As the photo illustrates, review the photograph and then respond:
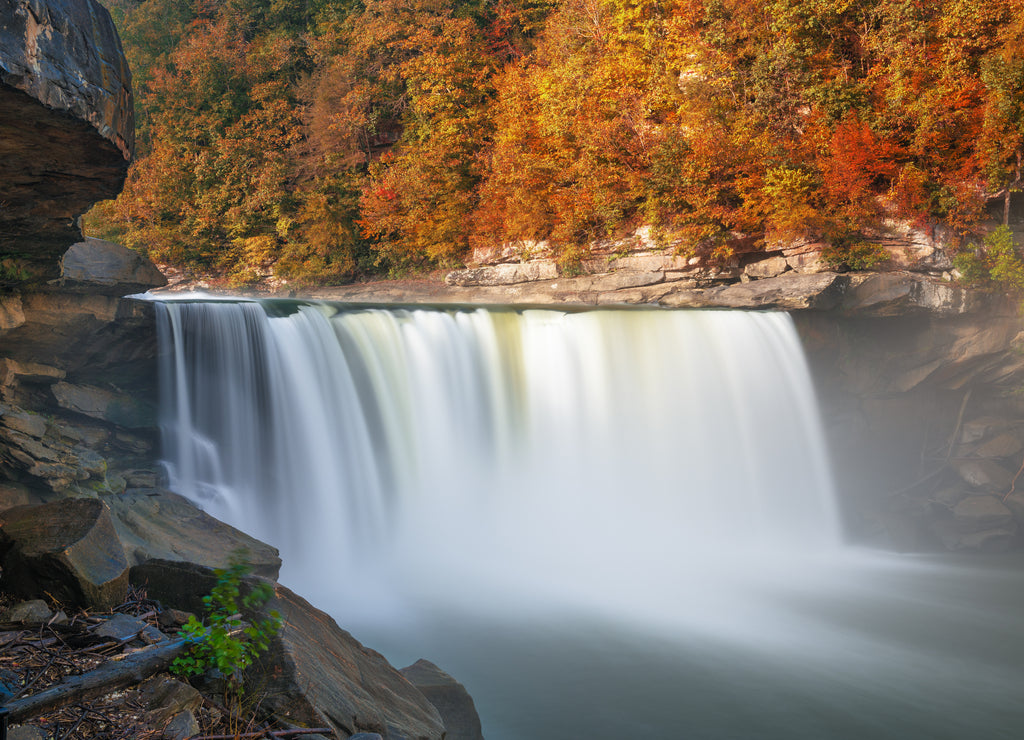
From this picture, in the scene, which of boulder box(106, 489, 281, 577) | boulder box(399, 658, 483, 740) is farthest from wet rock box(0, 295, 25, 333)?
boulder box(399, 658, 483, 740)

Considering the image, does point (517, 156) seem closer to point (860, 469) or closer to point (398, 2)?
point (398, 2)

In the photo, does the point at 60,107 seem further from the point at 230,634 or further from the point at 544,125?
the point at 544,125

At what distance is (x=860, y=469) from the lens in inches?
598

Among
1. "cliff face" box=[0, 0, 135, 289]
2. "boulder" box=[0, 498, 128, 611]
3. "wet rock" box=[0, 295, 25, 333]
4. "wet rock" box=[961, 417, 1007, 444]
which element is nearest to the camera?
"cliff face" box=[0, 0, 135, 289]

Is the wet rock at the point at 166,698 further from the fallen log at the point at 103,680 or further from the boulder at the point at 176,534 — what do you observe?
the boulder at the point at 176,534

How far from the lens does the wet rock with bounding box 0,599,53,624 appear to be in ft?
10.2

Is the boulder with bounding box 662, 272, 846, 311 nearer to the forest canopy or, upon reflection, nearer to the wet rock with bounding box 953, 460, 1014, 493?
the forest canopy

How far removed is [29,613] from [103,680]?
32.5 inches

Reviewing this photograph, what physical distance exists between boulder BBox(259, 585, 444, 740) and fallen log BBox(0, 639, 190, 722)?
48 cm

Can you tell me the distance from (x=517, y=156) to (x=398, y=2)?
9921mm

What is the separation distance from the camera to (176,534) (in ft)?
23.7

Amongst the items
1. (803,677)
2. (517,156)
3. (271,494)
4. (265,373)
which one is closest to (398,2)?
(517,156)

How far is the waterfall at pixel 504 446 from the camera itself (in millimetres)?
10656

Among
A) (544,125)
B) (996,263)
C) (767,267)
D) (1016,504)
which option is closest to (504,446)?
(767,267)
